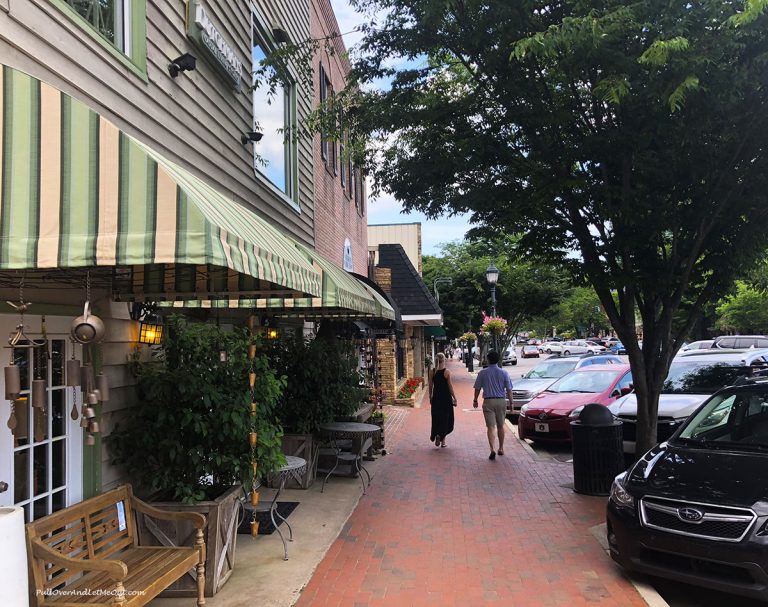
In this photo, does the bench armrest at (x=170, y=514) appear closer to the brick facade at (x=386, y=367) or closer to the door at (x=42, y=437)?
the door at (x=42, y=437)

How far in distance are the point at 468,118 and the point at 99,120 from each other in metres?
5.68

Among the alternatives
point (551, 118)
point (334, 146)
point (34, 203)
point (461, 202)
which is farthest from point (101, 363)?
point (334, 146)

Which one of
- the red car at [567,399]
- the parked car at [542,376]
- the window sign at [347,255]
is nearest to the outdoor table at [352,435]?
the red car at [567,399]

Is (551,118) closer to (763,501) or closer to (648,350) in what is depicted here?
(648,350)

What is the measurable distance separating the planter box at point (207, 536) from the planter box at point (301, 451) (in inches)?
113

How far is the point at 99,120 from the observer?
3.04m

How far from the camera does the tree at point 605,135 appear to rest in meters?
5.85

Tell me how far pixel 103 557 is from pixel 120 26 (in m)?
3.98

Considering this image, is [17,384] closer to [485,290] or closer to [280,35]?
[280,35]

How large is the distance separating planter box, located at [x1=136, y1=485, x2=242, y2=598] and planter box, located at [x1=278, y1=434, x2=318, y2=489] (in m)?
2.88

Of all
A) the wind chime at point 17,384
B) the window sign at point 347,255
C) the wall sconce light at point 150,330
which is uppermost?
the window sign at point 347,255

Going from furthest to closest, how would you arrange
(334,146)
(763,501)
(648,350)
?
(334,146) < (648,350) < (763,501)

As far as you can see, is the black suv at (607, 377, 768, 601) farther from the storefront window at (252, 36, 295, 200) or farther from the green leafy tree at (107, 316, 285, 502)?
the storefront window at (252, 36, 295, 200)

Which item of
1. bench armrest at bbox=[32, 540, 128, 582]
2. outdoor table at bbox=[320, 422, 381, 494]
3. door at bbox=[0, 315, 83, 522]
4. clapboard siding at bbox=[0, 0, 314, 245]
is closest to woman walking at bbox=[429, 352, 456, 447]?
outdoor table at bbox=[320, 422, 381, 494]
